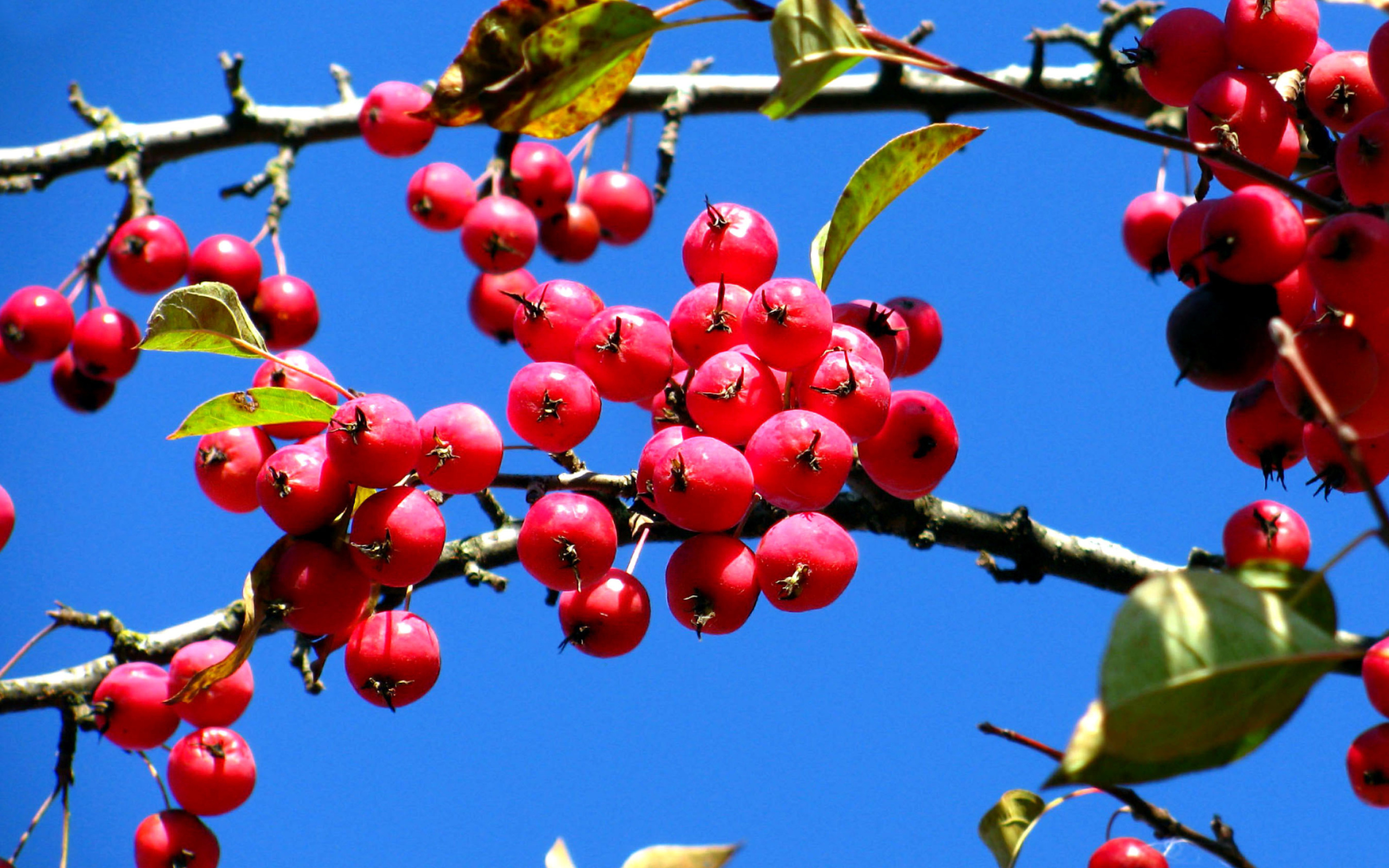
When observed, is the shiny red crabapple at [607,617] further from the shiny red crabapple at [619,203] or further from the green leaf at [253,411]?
the shiny red crabapple at [619,203]

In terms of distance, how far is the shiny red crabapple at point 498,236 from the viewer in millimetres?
2906

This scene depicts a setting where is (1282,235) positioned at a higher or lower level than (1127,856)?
higher

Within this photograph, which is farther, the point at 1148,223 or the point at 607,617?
the point at 1148,223

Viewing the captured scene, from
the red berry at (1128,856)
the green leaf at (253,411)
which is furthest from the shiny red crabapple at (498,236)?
the red berry at (1128,856)

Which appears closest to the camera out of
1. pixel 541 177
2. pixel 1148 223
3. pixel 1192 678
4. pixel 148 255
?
pixel 1192 678

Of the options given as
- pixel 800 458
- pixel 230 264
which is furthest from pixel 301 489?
pixel 230 264

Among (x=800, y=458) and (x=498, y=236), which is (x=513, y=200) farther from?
(x=800, y=458)

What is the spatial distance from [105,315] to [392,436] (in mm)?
1966

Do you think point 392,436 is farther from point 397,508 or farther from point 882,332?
point 882,332

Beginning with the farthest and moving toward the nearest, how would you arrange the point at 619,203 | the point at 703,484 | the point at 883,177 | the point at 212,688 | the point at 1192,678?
the point at 619,203 → the point at 212,688 → the point at 883,177 → the point at 703,484 → the point at 1192,678

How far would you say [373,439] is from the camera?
1459mm

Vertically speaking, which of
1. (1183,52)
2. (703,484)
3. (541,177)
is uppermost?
(541,177)

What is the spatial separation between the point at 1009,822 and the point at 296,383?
1.36 m

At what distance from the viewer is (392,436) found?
1468 mm
